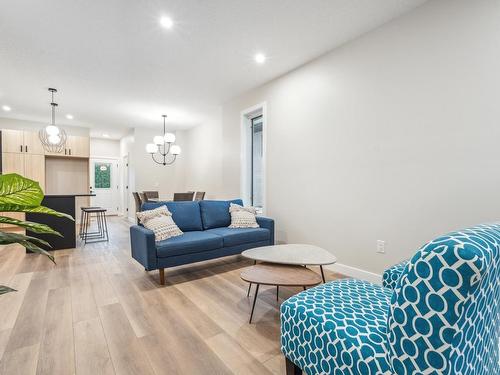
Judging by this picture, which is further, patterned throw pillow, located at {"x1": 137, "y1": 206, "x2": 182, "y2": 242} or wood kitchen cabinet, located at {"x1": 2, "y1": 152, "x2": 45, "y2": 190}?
wood kitchen cabinet, located at {"x1": 2, "y1": 152, "x2": 45, "y2": 190}

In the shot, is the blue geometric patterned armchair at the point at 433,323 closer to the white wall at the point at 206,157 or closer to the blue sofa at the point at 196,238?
the blue sofa at the point at 196,238

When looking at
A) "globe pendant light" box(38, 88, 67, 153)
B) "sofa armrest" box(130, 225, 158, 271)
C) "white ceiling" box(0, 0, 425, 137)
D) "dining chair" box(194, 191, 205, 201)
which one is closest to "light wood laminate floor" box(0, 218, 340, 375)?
"sofa armrest" box(130, 225, 158, 271)

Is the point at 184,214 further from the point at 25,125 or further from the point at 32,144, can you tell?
the point at 25,125

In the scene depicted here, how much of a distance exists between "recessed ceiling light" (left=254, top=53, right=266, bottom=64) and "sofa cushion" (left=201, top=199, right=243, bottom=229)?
7.02 ft

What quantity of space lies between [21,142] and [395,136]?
7709 millimetres

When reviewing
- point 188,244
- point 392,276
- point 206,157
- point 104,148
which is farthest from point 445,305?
point 104,148

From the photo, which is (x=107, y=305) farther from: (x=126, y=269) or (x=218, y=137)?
(x=218, y=137)

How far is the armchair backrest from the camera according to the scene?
2.48 ft

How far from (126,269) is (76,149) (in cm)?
498

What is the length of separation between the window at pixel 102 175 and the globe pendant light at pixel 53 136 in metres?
2.30

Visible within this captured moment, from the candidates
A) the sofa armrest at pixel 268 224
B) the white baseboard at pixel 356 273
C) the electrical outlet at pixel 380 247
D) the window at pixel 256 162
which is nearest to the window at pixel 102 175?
the window at pixel 256 162

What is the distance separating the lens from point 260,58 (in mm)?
3471

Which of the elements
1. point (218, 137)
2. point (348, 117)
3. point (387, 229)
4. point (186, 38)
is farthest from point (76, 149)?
point (387, 229)

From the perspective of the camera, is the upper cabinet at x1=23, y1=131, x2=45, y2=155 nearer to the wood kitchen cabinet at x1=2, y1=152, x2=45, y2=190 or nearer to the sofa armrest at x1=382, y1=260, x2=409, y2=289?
the wood kitchen cabinet at x1=2, y1=152, x2=45, y2=190
